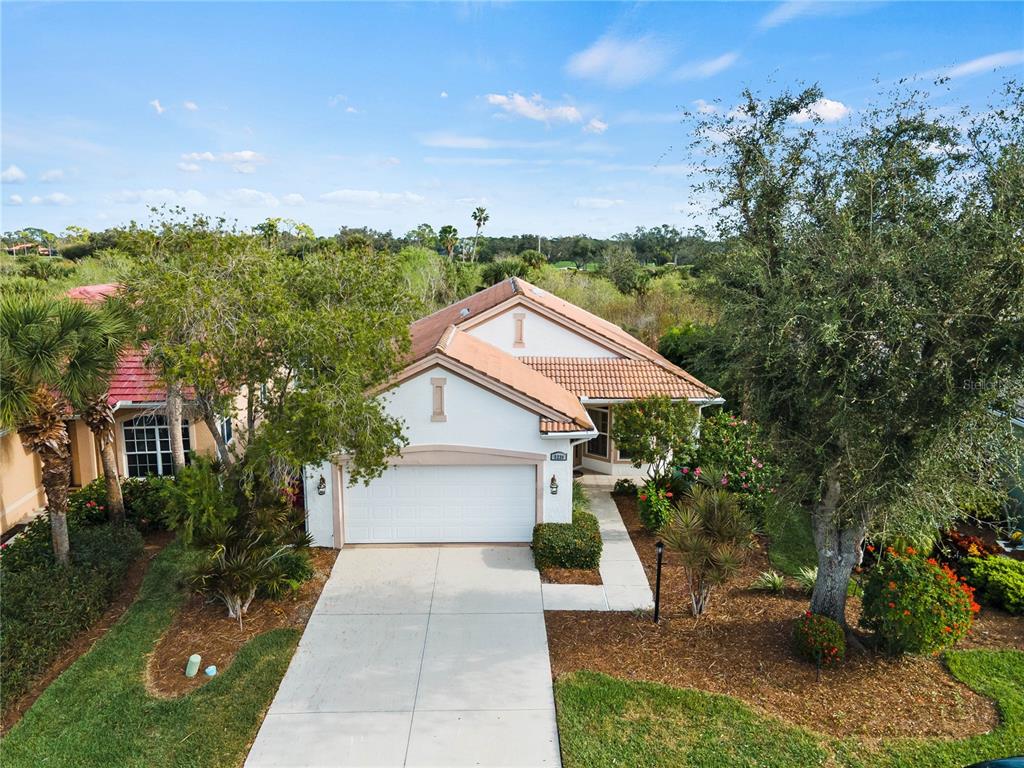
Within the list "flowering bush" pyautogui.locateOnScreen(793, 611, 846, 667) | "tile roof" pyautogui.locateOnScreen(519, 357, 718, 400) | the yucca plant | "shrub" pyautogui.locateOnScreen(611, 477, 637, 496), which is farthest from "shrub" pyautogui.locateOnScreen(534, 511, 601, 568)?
"tile roof" pyautogui.locateOnScreen(519, 357, 718, 400)

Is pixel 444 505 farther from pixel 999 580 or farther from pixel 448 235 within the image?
pixel 448 235

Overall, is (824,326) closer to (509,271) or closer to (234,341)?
(234,341)

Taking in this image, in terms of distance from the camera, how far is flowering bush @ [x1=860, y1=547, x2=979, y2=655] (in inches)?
360

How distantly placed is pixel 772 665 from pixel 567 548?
14.9ft

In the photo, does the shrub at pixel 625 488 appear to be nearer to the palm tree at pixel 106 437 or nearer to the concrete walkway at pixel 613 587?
the concrete walkway at pixel 613 587

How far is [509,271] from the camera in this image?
48156mm

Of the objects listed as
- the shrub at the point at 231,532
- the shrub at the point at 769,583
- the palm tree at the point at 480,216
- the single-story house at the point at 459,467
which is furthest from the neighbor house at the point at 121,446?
the palm tree at the point at 480,216

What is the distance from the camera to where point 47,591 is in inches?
416

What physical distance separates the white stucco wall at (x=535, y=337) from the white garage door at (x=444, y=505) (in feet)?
25.0

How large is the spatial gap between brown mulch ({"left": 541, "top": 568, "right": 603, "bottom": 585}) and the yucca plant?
1.99 m

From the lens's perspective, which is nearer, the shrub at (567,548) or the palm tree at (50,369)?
the palm tree at (50,369)

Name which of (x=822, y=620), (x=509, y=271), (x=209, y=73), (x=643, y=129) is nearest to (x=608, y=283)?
(x=509, y=271)

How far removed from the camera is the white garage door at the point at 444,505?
14031 millimetres

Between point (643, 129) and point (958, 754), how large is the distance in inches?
613
